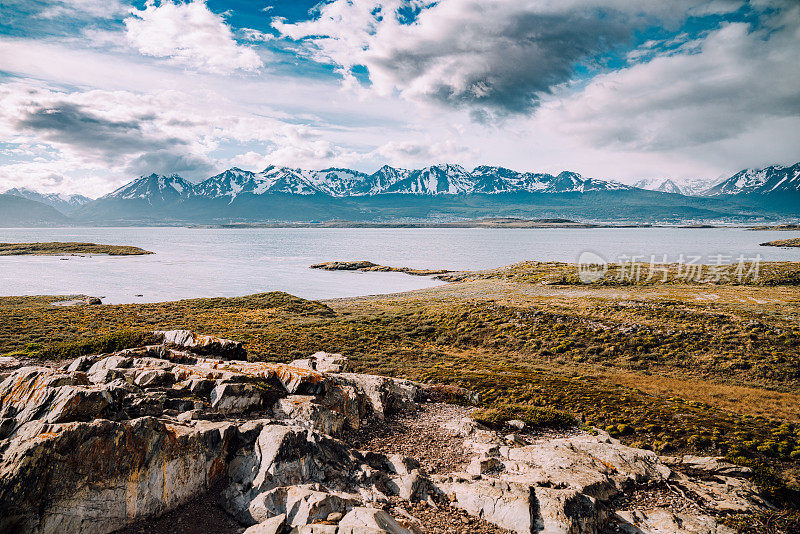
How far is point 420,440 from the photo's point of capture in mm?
18375

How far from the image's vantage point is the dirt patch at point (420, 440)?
54.1 ft

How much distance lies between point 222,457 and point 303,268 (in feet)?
358

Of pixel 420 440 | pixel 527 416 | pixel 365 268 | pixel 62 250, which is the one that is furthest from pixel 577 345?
pixel 62 250

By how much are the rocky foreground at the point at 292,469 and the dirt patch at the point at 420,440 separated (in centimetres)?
11

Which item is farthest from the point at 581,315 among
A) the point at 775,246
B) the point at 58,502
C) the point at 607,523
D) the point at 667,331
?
the point at 775,246

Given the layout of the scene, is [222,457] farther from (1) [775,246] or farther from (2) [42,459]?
(1) [775,246]

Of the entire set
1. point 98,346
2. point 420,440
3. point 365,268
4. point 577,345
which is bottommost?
point 365,268

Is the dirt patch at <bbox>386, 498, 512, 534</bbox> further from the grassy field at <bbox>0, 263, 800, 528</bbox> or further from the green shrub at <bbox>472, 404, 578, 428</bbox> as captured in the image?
the grassy field at <bbox>0, 263, 800, 528</bbox>

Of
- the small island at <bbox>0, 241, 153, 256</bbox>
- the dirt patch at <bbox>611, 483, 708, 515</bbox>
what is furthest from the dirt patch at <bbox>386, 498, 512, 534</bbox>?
the small island at <bbox>0, 241, 153, 256</bbox>

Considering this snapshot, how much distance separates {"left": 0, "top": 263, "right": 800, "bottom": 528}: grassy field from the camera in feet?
72.0

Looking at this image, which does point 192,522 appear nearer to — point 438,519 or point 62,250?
point 438,519

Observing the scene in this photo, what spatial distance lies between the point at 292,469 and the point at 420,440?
7.23 meters

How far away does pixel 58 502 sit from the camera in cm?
1038

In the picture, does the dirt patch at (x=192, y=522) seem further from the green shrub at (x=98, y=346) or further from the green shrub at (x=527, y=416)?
the green shrub at (x=98, y=346)
